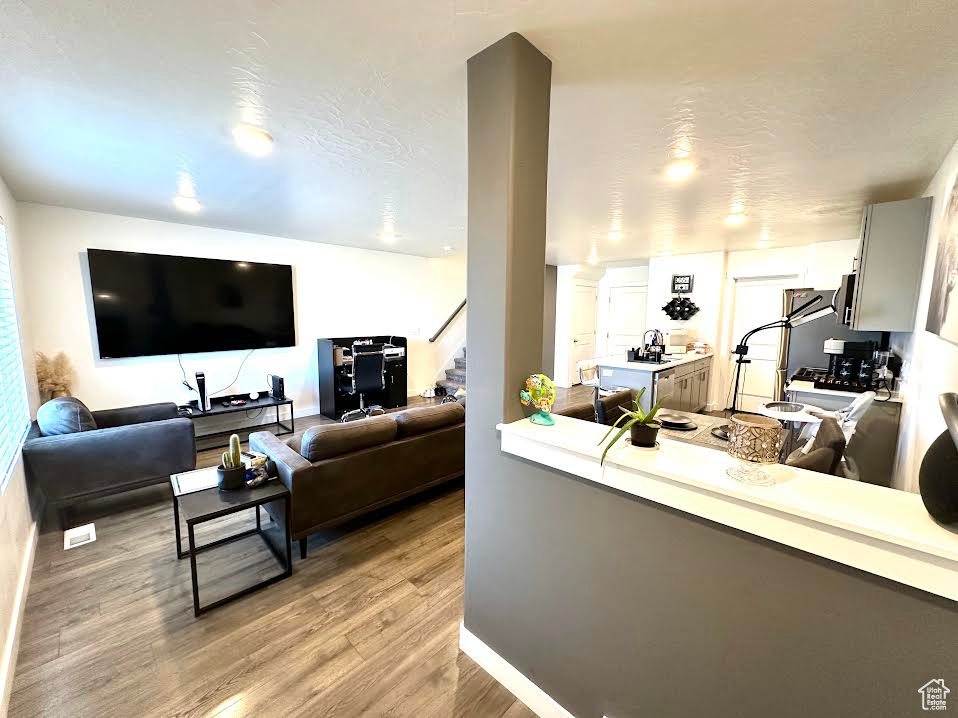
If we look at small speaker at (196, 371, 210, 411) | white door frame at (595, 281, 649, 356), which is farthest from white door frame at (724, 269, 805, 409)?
small speaker at (196, 371, 210, 411)

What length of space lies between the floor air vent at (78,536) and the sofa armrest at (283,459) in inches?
44.1

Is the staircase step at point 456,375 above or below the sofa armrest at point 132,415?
below

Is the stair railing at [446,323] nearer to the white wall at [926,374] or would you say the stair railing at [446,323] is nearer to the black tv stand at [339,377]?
the black tv stand at [339,377]

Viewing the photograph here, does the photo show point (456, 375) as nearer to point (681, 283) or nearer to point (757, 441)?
point (681, 283)

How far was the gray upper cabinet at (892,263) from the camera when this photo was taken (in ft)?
7.70

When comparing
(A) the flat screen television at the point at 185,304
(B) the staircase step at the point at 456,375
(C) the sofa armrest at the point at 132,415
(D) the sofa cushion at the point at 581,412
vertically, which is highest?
(A) the flat screen television at the point at 185,304

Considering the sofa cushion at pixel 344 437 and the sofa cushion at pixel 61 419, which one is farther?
the sofa cushion at pixel 61 419

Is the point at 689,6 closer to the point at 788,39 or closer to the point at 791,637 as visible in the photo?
the point at 788,39

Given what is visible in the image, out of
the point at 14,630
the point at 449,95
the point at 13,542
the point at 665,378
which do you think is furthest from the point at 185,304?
the point at 665,378

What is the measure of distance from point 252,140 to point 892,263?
3857 mm

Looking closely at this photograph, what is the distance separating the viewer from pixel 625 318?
7086mm

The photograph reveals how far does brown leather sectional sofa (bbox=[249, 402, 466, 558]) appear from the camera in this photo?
7.20 feet

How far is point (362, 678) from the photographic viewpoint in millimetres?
1557

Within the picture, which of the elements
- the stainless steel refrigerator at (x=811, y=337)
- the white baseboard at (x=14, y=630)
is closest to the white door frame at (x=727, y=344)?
the stainless steel refrigerator at (x=811, y=337)
